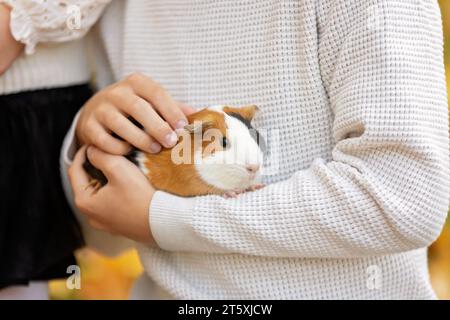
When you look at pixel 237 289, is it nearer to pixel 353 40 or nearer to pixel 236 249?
pixel 236 249

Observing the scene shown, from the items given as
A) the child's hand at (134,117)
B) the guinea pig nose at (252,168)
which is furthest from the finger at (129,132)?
the guinea pig nose at (252,168)

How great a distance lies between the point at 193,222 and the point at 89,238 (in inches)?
11.7

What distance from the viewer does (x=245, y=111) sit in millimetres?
634

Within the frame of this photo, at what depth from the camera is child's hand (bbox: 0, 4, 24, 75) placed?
27.9 inches

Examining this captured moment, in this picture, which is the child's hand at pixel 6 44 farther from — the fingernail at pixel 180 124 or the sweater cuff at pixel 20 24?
the fingernail at pixel 180 124

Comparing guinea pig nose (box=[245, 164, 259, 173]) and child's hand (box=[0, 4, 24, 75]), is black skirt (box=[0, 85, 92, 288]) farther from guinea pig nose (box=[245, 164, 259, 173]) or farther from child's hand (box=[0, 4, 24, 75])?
guinea pig nose (box=[245, 164, 259, 173])

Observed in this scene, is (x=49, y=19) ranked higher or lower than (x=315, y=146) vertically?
higher

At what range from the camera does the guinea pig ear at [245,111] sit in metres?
0.63

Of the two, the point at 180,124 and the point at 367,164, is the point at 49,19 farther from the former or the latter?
the point at 367,164

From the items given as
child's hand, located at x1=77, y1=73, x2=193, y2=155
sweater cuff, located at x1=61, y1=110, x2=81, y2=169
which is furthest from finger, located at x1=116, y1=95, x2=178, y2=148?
sweater cuff, located at x1=61, y1=110, x2=81, y2=169

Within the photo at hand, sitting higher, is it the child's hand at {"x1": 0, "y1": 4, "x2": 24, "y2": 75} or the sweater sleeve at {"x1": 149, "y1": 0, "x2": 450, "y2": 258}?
the child's hand at {"x1": 0, "y1": 4, "x2": 24, "y2": 75}

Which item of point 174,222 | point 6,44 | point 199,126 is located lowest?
point 174,222

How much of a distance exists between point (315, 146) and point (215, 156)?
0.11 meters

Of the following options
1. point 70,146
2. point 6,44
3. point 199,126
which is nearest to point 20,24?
point 6,44
